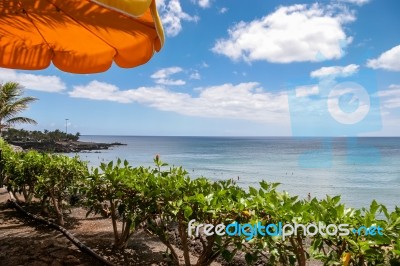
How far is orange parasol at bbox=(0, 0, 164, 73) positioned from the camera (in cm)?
305

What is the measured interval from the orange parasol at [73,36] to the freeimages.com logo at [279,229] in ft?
5.66

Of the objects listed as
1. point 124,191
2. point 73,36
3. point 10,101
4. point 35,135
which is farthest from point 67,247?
point 35,135

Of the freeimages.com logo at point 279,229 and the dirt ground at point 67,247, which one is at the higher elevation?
the freeimages.com logo at point 279,229

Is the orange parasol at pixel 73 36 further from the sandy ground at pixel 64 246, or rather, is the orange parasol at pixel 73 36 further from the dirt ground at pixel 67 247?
the sandy ground at pixel 64 246

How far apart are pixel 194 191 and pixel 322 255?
1.36m

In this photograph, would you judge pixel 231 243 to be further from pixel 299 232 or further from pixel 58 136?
pixel 58 136

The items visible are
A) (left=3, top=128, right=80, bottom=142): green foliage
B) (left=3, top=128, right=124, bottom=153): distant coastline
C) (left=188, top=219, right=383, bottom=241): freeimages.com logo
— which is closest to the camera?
(left=188, top=219, right=383, bottom=241): freeimages.com logo

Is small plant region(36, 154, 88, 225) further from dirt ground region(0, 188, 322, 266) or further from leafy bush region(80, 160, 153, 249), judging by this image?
leafy bush region(80, 160, 153, 249)

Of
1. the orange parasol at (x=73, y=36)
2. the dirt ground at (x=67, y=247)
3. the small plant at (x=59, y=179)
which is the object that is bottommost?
the dirt ground at (x=67, y=247)

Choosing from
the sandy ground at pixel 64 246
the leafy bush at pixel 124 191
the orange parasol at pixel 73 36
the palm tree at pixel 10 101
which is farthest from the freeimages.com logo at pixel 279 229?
the palm tree at pixel 10 101

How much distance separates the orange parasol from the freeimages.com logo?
173 centimetres

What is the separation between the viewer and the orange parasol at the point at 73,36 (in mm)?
3047

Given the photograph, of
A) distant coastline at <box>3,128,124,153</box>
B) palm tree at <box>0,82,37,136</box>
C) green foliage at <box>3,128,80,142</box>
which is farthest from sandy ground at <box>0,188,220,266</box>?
green foliage at <box>3,128,80,142</box>

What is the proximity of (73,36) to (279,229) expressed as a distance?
3.20 metres
